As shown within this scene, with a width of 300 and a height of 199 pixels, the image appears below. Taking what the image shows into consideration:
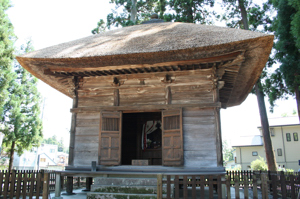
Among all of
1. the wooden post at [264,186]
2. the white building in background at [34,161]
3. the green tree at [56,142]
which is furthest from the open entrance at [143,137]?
the green tree at [56,142]

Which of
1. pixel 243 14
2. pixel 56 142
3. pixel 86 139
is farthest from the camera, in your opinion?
pixel 56 142

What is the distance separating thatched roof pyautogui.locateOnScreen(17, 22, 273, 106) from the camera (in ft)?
22.3

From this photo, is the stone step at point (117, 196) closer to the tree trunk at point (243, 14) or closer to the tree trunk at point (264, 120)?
the tree trunk at point (264, 120)

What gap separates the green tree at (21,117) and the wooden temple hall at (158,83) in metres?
10.3

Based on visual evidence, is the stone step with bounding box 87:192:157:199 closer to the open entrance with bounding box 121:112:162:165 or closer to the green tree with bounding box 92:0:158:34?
the open entrance with bounding box 121:112:162:165

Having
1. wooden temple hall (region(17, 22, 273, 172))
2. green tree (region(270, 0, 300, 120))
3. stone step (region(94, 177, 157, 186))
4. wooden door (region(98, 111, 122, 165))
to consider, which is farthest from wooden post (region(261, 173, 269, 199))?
green tree (region(270, 0, 300, 120))

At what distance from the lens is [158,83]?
859cm

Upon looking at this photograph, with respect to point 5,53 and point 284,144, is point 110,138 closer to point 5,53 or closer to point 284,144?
point 5,53

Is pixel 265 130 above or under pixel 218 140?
above

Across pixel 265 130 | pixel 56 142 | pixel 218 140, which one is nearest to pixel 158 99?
pixel 218 140

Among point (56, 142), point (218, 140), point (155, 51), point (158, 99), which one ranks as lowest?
point (218, 140)

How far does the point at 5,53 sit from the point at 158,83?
13058 mm

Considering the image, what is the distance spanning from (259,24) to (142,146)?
38.7 ft

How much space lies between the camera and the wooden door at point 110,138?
823 centimetres
